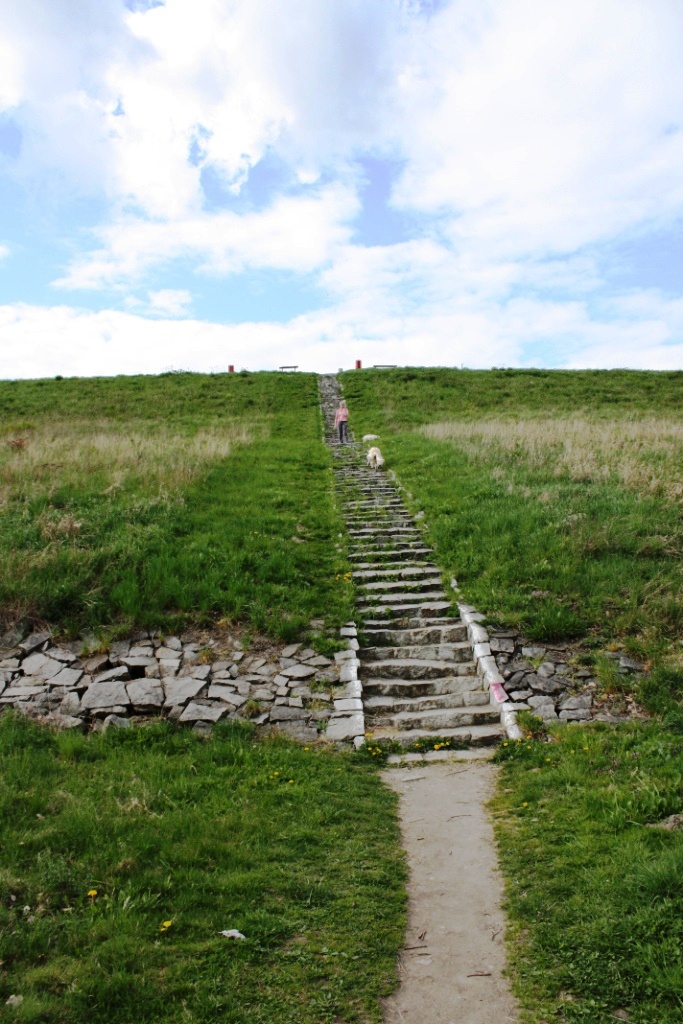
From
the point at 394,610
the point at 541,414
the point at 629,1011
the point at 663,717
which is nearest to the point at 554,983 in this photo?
the point at 629,1011

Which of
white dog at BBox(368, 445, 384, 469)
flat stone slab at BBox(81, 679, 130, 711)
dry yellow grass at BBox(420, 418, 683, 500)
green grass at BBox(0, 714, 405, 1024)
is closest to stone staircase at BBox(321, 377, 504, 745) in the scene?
green grass at BBox(0, 714, 405, 1024)

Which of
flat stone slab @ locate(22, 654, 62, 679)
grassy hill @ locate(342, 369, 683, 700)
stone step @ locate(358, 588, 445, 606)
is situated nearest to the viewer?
flat stone slab @ locate(22, 654, 62, 679)

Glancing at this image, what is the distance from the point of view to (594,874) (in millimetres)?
5402

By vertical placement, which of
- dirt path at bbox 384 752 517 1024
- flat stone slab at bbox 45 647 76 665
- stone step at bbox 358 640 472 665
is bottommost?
dirt path at bbox 384 752 517 1024

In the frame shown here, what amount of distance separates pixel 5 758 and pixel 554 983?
222 inches

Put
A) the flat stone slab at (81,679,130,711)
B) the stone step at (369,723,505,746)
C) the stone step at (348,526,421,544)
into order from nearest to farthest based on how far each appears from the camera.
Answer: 1. the stone step at (369,723,505,746)
2. the flat stone slab at (81,679,130,711)
3. the stone step at (348,526,421,544)

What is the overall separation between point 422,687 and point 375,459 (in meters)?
12.4

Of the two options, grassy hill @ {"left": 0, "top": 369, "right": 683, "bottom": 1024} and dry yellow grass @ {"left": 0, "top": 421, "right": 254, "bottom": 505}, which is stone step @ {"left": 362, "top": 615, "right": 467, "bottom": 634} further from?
dry yellow grass @ {"left": 0, "top": 421, "right": 254, "bottom": 505}

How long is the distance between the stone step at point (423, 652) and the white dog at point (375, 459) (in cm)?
1119

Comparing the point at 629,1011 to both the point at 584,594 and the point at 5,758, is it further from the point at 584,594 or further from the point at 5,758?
the point at 584,594

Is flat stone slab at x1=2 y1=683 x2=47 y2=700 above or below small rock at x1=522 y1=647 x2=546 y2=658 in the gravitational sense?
below

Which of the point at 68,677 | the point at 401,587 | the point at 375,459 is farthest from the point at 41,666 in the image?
the point at 375,459

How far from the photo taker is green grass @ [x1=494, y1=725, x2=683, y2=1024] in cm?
430

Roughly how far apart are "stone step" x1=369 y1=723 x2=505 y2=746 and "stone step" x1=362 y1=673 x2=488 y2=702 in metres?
0.77
